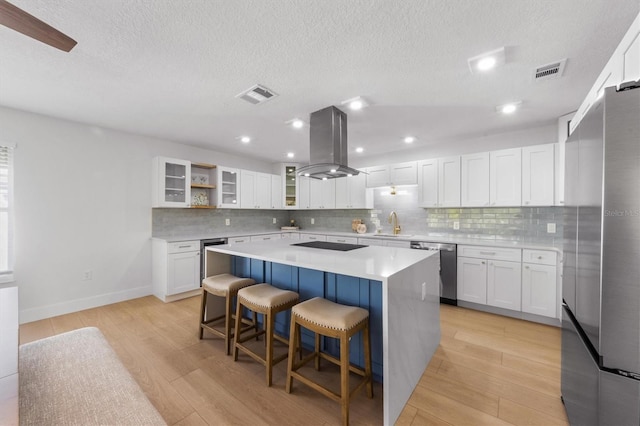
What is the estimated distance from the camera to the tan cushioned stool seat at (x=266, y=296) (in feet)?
6.66

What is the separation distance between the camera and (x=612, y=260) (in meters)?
0.98

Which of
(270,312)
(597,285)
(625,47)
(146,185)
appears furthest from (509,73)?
(146,185)

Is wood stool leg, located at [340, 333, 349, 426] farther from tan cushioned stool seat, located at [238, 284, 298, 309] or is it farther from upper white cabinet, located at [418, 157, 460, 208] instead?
upper white cabinet, located at [418, 157, 460, 208]

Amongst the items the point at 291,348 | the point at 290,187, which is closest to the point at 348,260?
the point at 291,348

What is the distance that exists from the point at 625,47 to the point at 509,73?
105cm

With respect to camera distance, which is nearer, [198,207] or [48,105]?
[48,105]

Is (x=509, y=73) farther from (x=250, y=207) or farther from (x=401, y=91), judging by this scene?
(x=250, y=207)

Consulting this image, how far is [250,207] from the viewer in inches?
207

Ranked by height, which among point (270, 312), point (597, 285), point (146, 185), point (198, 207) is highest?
point (146, 185)

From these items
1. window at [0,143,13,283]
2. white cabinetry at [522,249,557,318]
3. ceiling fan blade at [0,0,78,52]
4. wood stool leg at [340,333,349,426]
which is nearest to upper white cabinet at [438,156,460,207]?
white cabinetry at [522,249,557,318]

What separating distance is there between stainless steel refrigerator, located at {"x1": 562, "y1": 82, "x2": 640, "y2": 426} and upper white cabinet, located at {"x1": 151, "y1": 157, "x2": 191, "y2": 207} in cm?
458

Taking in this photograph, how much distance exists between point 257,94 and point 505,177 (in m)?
3.37

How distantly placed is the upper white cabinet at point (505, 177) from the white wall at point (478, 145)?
418mm

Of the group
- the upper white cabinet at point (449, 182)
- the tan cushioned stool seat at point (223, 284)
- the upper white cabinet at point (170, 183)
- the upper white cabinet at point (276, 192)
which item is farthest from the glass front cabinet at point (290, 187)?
the tan cushioned stool seat at point (223, 284)
